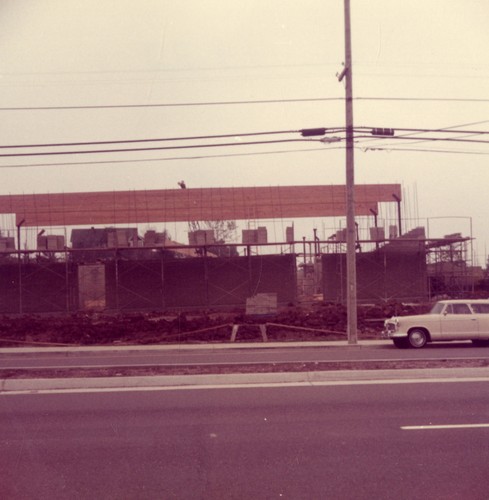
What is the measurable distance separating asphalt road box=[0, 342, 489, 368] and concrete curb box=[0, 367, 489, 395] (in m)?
2.76

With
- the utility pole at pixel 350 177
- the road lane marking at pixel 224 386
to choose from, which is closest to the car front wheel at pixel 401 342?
the utility pole at pixel 350 177

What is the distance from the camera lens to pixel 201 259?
108 feet

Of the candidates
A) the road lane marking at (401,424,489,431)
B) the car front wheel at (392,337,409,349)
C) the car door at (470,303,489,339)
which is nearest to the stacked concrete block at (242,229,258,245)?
the car front wheel at (392,337,409,349)

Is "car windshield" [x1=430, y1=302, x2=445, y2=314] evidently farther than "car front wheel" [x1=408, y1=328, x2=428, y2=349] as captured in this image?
Yes

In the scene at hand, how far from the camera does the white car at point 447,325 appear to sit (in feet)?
61.0

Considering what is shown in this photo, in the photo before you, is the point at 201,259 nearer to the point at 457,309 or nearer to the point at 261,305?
the point at 261,305

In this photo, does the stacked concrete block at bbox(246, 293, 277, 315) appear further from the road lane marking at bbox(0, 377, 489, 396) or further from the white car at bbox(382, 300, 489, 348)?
the road lane marking at bbox(0, 377, 489, 396)

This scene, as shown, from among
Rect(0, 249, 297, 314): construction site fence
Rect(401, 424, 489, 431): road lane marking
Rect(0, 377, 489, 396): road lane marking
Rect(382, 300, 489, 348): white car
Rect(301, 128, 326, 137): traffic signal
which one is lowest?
Rect(0, 377, 489, 396): road lane marking

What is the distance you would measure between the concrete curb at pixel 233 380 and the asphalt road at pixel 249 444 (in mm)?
829

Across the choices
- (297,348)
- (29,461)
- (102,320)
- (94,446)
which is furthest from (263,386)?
(102,320)

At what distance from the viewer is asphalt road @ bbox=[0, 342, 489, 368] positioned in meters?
15.7

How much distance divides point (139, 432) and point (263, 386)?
3753 millimetres

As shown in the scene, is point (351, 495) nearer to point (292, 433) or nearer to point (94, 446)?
point (292, 433)

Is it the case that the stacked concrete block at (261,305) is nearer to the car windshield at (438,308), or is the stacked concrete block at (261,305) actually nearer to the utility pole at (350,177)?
the utility pole at (350,177)
